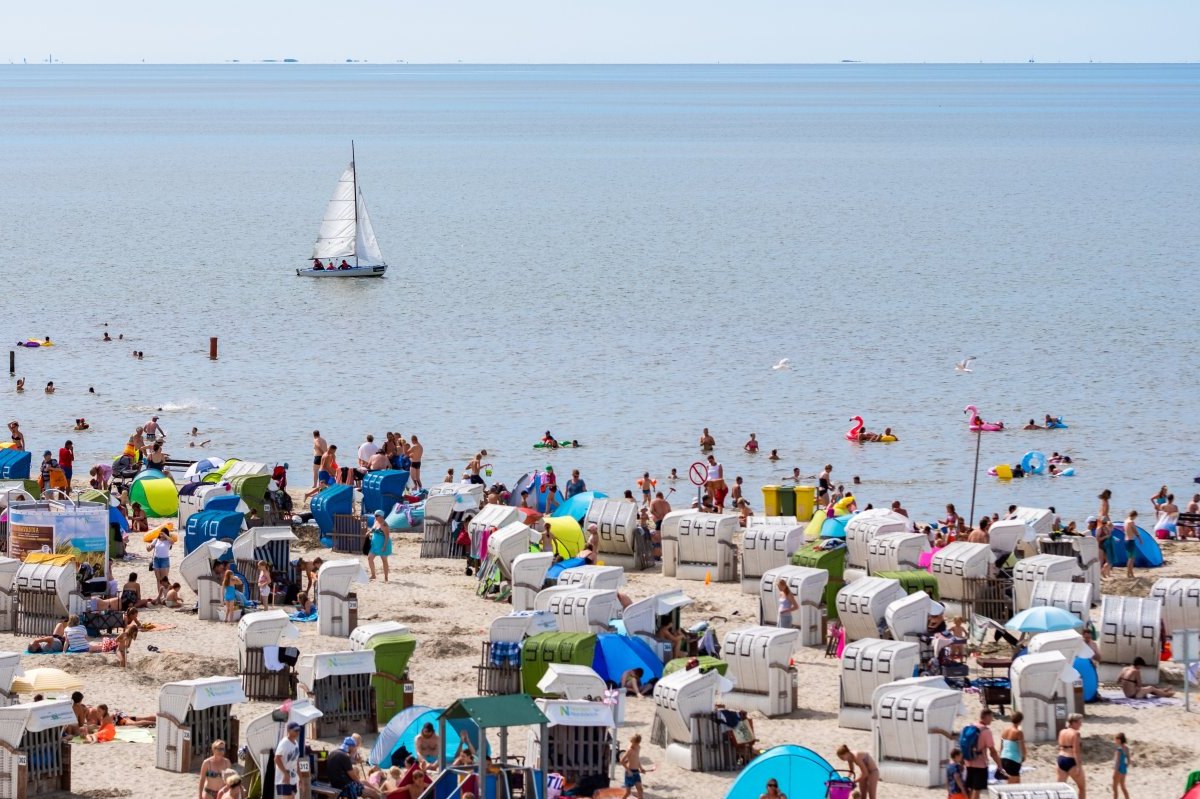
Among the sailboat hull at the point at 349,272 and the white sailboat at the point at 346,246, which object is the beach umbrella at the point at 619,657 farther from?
the sailboat hull at the point at 349,272

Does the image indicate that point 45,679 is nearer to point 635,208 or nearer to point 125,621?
point 125,621

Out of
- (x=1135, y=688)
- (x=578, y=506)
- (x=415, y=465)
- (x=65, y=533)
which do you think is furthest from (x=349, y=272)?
(x=1135, y=688)

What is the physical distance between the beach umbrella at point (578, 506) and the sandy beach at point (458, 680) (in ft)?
6.78

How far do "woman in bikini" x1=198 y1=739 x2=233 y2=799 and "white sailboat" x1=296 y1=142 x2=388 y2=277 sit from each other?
6780cm

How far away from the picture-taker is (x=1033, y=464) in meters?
42.8

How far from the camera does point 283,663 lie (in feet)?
71.3

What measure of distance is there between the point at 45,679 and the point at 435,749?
219 inches

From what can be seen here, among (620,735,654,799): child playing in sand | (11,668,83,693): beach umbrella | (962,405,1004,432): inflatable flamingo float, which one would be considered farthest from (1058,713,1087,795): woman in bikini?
(962,405,1004,432): inflatable flamingo float

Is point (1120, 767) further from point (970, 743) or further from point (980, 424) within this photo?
point (980, 424)

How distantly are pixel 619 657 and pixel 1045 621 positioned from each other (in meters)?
5.39

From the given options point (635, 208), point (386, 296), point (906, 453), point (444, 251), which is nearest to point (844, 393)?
point (906, 453)

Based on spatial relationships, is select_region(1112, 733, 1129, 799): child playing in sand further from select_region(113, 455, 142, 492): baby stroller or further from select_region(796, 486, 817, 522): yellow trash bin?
select_region(113, 455, 142, 492): baby stroller

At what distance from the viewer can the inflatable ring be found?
4275 cm

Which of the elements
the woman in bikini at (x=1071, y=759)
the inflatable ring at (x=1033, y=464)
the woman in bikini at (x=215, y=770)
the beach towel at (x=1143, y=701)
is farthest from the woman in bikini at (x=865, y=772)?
the inflatable ring at (x=1033, y=464)
